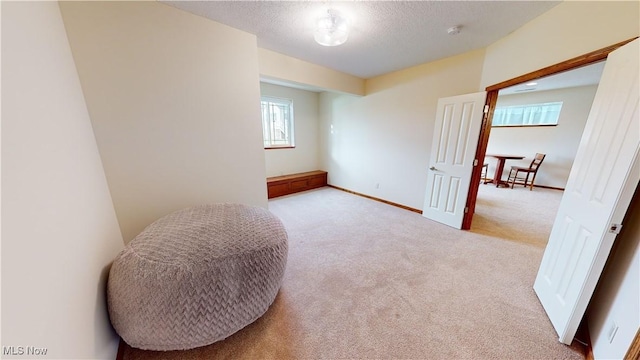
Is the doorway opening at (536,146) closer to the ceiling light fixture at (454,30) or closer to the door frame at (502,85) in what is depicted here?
the door frame at (502,85)

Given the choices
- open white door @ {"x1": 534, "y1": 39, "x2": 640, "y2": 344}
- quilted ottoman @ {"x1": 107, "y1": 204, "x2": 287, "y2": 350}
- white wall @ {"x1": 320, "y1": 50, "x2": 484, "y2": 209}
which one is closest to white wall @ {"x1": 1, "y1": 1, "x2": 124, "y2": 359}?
quilted ottoman @ {"x1": 107, "y1": 204, "x2": 287, "y2": 350}

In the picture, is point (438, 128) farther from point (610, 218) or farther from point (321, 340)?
point (321, 340)

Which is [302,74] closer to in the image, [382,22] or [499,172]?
[382,22]

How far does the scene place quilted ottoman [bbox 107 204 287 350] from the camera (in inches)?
→ 40.1

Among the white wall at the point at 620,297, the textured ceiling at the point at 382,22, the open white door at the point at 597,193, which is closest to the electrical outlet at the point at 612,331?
the white wall at the point at 620,297

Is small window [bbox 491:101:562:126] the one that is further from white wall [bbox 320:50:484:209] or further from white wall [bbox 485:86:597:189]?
white wall [bbox 320:50:484:209]

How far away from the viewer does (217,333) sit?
44.8 inches

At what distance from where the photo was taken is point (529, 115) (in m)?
5.20

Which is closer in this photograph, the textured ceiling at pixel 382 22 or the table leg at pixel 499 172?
the textured ceiling at pixel 382 22

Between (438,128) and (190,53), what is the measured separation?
10.3 ft

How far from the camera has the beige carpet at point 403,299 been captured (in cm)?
124

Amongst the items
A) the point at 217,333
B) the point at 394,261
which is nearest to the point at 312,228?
the point at 394,261

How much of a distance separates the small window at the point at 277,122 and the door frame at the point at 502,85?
11.6 feet

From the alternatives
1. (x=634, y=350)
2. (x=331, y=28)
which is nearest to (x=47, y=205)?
(x=331, y=28)
